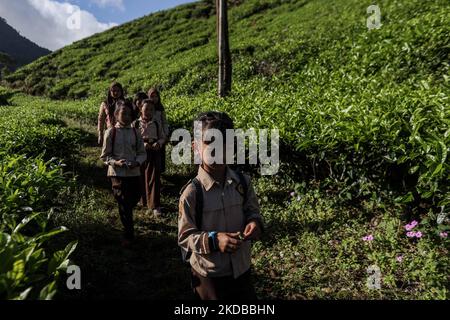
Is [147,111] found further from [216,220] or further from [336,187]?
[216,220]

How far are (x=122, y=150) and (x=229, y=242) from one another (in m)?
3.64

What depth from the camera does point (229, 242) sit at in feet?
8.07

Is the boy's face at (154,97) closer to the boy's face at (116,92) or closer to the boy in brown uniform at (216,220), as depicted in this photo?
the boy's face at (116,92)

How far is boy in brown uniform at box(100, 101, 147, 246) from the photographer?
559 centimetres

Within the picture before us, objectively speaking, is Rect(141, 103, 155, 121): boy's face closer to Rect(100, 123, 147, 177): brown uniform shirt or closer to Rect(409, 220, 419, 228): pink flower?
Rect(100, 123, 147, 177): brown uniform shirt

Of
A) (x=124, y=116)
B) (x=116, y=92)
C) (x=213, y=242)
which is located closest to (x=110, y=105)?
(x=116, y=92)

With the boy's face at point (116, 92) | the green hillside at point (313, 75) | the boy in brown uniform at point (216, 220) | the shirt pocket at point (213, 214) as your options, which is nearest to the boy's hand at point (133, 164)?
the boy's face at point (116, 92)

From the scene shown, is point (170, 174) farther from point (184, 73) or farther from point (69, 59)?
point (69, 59)

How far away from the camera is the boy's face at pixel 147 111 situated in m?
6.94

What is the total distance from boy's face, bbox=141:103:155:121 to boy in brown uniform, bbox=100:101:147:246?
1184 millimetres

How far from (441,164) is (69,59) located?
127 feet

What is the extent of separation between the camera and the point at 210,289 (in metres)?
2.79

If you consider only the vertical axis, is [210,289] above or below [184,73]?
below
